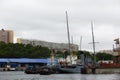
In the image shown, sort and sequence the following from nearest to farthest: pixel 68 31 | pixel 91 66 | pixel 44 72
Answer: pixel 44 72 → pixel 91 66 → pixel 68 31

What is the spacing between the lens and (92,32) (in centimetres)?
16250

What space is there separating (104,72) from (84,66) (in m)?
10.9

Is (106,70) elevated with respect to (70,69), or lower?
lower

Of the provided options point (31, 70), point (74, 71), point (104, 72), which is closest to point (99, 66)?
point (104, 72)

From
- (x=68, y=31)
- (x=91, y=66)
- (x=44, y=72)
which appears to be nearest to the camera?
(x=44, y=72)

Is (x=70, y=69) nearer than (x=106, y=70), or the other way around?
(x=106, y=70)

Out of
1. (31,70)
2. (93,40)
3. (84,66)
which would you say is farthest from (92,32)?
(31,70)

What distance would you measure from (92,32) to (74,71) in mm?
17210

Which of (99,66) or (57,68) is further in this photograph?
(57,68)

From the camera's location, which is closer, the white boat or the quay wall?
the quay wall

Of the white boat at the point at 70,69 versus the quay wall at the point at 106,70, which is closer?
the quay wall at the point at 106,70

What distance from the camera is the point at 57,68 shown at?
160 metres

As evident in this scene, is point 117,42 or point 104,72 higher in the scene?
point 117,42

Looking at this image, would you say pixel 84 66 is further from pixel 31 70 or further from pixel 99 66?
pixel 31 70
